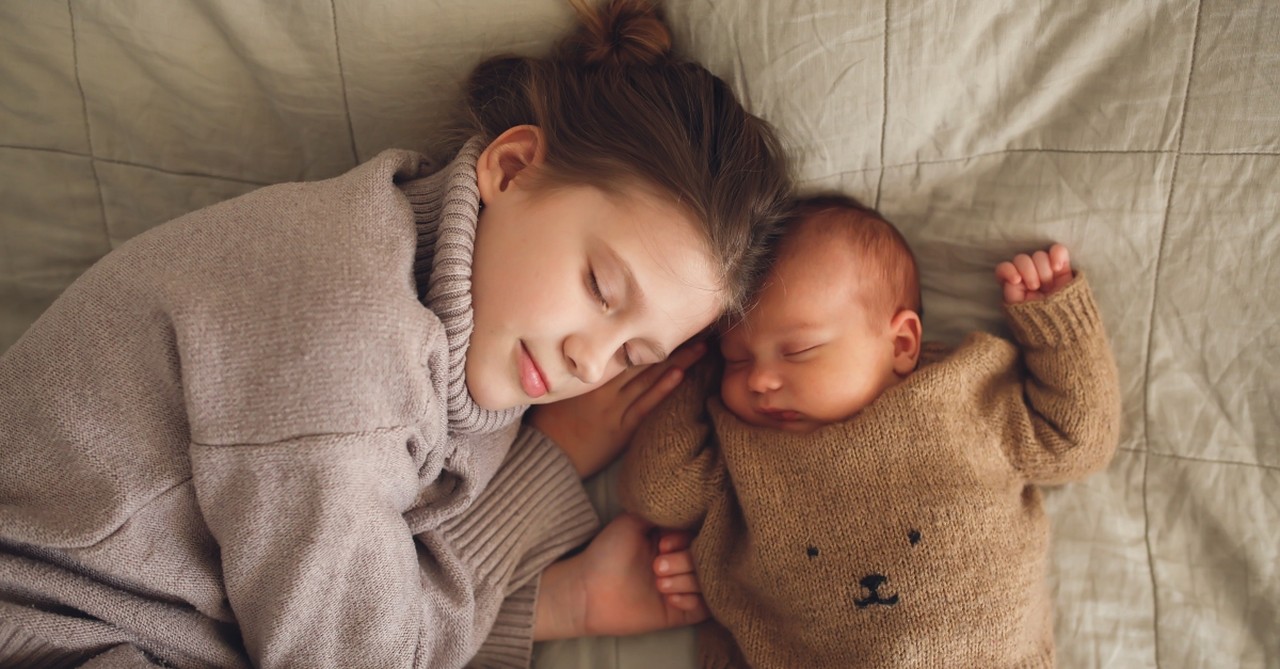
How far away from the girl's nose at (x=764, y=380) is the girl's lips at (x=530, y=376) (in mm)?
271

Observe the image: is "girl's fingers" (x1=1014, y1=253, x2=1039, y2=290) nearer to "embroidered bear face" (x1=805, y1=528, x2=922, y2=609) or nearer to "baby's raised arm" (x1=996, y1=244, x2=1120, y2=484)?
"baby's raised arm" (x1=996, y1=244, x2=1120, y2=484)

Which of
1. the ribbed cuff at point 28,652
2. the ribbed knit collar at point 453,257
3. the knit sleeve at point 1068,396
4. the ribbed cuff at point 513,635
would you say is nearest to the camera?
the ribbed cuff at point 28,652

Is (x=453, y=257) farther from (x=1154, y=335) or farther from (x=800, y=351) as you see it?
(x=1154, y=335)

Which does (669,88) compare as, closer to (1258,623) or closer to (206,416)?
(206,416)

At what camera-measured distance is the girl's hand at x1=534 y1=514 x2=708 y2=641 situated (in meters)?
1.18

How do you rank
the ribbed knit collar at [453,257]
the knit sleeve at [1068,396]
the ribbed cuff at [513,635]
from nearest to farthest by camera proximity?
the ribbed knit collar at [453,257] → the knit sleeve at [1068,396] → the ribbed cuff at [513,635]

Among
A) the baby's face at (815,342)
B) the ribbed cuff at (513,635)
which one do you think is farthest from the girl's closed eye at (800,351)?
the ribbed cuff at (513,635)

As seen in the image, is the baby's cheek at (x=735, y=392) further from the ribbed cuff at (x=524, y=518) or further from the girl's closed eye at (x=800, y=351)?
the ribbed cuff at (x=524, y=518)

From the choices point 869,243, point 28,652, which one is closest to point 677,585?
point 869,243

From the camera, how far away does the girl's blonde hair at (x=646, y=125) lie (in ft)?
3.34

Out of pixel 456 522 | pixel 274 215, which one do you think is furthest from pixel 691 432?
pixel 274 215

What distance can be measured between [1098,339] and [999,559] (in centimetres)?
31

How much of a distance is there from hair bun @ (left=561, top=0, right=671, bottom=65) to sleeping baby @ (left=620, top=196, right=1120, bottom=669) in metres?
0.29

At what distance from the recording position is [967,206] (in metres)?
1.16
